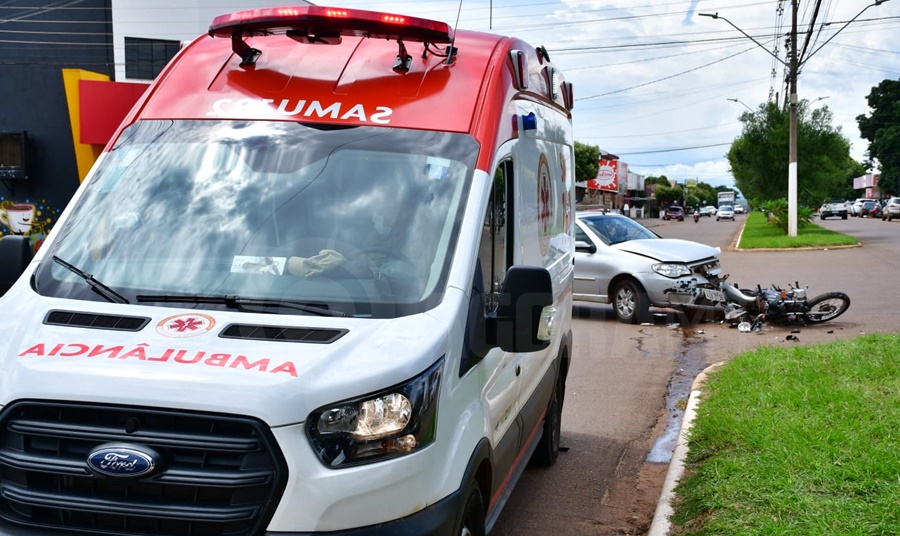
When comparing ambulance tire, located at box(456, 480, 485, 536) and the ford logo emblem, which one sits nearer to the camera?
the ford logo emblem

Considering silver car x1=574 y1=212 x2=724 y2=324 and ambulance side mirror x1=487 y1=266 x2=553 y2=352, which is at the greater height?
ambulance side mirror x1=487 y1=266 x2=553 y2=352

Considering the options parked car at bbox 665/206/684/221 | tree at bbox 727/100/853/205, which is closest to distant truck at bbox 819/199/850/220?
parked car at bbox 665/206/684/221

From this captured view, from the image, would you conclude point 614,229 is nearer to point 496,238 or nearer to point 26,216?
point 496,238

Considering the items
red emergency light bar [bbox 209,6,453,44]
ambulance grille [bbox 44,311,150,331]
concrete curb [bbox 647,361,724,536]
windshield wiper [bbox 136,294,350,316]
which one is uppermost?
red emergency light bar [bbox 209,6,453,44]

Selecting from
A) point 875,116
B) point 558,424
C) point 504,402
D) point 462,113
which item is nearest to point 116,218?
point 462,113

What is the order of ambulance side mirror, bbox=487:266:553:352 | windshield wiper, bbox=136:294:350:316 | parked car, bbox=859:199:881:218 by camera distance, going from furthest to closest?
1. parked car, bbox=859:199:881:218
2. ambulance side mirror, bbox=487:266:553:352
3. windshield wiper, bbox=136:294:350:316

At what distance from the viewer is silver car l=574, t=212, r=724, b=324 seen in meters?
13.6

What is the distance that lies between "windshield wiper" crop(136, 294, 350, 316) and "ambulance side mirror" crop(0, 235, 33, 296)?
38.2 inches

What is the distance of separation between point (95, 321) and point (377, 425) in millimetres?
1222

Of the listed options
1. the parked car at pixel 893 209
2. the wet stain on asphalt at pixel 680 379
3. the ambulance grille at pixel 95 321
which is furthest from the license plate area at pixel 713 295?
the parked car at pixel 893 209

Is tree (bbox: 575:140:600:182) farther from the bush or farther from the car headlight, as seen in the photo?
the car headlight

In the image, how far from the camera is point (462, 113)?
13.9ft

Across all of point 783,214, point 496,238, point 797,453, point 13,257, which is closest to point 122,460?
point 13,257

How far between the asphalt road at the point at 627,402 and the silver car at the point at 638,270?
0.43m
